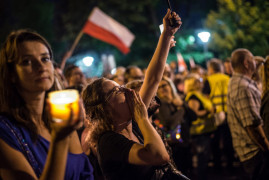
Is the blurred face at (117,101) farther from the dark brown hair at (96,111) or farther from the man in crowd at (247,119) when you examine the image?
the man in crowd at (247,119)

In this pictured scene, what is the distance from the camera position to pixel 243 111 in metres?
3.98

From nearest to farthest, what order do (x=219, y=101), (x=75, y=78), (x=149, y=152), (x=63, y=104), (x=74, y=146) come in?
(x=63, y=104) < (x=74, y=146) < (x=149, y=152) < (x=75, y=78) < (x=219, y=101)

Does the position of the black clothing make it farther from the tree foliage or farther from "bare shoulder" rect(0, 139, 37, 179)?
the tree foliage

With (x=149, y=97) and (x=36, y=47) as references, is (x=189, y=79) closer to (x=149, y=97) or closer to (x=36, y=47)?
(x=149, y=97)

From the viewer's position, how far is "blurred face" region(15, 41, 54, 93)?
1.60 meters

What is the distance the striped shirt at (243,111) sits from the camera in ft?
12.8

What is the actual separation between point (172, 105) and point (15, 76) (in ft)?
12.3

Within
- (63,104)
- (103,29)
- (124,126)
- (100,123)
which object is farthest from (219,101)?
(63,104)

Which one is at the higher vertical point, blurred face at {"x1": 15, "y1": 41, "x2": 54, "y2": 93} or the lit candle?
blurred face at {"x1": 15, "y1": 41, "x2": 54, "y2": 93}

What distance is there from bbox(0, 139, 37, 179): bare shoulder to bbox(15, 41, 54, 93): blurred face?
337 mm

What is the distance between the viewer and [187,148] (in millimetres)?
4820

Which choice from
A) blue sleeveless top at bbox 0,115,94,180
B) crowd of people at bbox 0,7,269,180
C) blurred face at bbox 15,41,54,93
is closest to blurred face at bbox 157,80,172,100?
crowd of people at bbox 0,7,269,180

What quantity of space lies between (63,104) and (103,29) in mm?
8138

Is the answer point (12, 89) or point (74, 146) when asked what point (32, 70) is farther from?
point (74, 146)
